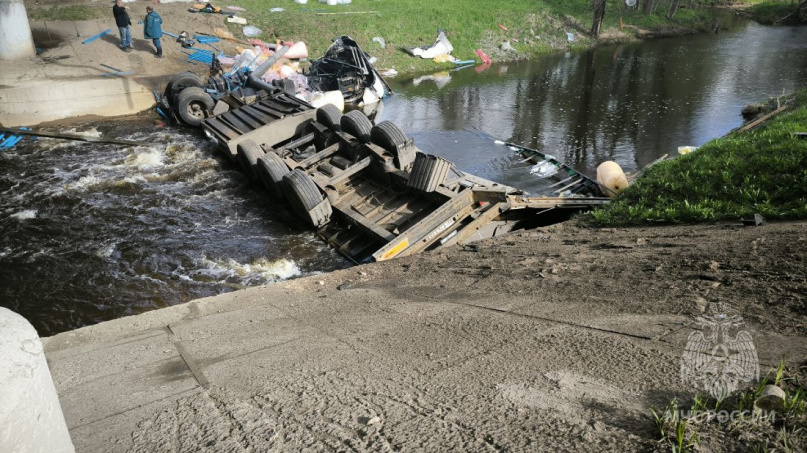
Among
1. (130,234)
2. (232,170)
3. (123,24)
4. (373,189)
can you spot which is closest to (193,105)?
(232,170)

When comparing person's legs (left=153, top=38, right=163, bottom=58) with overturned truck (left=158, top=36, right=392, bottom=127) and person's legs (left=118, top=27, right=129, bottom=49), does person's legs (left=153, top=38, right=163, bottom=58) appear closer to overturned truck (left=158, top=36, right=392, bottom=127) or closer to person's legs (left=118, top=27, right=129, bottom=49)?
person's legs (left=118, top=27, right=129, bottom=49)

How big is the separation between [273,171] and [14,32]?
479 inches

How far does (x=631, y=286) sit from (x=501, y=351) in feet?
5.56

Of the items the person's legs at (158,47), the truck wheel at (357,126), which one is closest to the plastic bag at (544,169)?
the truck wheel at (357,126)

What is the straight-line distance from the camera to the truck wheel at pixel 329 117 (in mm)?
10883

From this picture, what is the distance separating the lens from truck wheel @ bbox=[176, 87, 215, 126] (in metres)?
14.3

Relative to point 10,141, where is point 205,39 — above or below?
above

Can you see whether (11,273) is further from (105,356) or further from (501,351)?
(501,351)

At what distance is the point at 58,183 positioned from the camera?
448 inches

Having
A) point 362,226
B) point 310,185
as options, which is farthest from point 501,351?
point 310,185

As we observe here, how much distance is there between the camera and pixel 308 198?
862cm

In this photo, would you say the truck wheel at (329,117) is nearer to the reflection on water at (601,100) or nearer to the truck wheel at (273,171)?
the truck wheel at (273,171)

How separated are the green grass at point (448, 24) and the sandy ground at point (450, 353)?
1771 centimetres

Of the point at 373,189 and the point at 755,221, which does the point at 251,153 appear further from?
the point at 755,221
